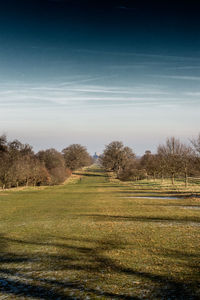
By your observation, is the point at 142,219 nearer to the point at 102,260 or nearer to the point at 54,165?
the point at 102,260

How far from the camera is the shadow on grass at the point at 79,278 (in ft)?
25.2

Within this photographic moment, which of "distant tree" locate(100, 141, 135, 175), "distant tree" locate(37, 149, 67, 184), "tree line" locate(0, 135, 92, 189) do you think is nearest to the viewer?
"tree line" locate(0, 135, 92, 189)

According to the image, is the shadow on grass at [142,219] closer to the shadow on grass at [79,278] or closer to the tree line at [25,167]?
the shadow on grass at [79,278]

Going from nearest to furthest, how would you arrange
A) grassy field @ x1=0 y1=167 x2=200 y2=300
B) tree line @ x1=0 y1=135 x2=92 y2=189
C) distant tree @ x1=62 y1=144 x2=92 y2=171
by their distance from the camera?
grassy field @ x1=0 y1=167 x2=200 y2=300 → tree line @ x1=0 y1=135 x2=92 y2=189 → distant tree @ x1=62 y1=144 x2=92 y2=171

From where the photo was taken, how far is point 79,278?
9.00 metres

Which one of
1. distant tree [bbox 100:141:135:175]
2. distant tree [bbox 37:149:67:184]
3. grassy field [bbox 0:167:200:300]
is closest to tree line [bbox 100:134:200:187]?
distant tree [bbox 100:141:135:175]

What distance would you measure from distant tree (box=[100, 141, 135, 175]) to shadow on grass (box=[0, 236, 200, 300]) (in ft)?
318

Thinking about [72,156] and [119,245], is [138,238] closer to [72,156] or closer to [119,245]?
[119,245]

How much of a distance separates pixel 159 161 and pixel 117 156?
41.9 m

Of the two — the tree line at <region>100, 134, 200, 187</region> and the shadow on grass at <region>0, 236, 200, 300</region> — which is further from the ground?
the tree line at <region>100, 134, 200, 187</region>

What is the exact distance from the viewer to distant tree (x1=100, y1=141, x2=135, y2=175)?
110 m

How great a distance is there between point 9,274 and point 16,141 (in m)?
88.0

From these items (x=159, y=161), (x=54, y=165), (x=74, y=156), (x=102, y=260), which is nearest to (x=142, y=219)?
(x=102, y=260)

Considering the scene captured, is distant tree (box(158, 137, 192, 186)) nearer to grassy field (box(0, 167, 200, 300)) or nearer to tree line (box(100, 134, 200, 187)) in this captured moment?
tree line (box(100, 134, 200, 187))
